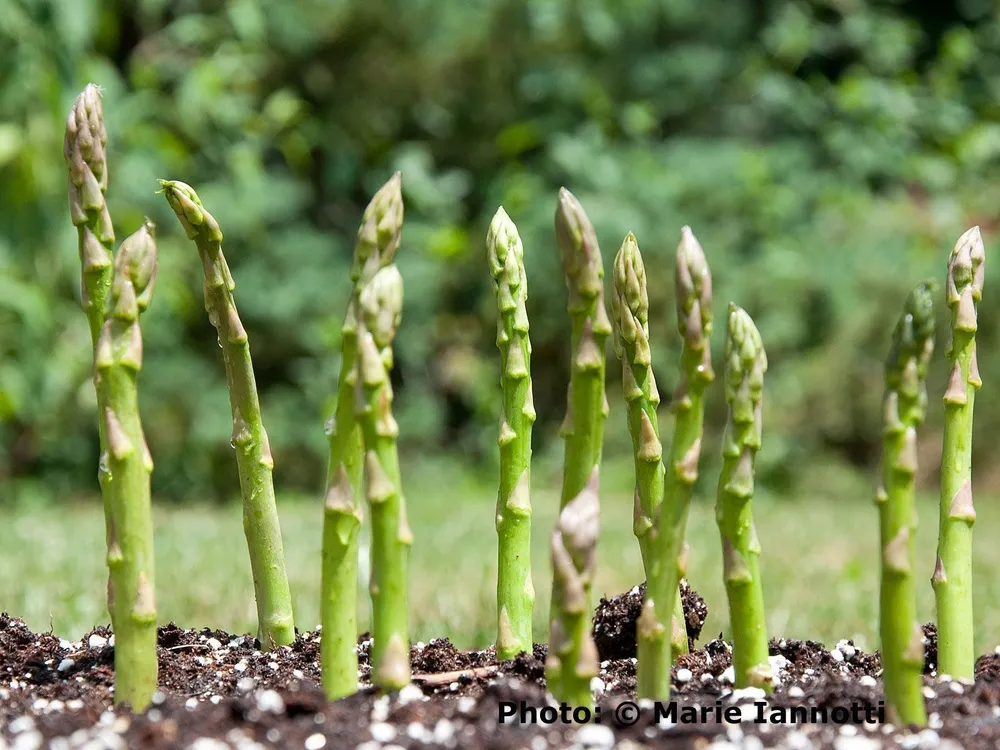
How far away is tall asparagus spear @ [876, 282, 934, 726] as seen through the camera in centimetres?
149

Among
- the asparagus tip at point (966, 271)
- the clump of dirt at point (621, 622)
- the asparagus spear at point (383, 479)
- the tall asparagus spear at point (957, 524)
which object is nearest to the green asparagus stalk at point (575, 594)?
the asparagus spear at point (383, 479)

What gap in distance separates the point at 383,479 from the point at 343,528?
16 cm

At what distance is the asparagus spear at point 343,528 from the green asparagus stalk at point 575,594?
317 millimetres

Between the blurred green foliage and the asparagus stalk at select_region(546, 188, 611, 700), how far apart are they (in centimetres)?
557

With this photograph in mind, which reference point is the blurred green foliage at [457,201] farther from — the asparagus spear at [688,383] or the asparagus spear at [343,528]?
the asparagus spear at [688,383]

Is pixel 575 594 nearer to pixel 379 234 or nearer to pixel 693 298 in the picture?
pixel 693 298

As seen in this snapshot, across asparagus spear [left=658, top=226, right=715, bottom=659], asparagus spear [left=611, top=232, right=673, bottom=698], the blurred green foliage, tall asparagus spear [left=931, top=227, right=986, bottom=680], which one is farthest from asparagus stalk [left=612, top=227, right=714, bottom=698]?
the blurred green foliage

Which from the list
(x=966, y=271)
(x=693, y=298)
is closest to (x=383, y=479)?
(x=693, y=298)

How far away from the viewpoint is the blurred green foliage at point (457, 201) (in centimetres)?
748

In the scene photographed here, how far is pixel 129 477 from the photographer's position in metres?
1.61

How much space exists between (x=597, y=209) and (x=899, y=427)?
6.57m

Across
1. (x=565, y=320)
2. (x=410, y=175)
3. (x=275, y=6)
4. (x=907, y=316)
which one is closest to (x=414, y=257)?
(x=410, y=175)

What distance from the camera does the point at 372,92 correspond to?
8.81 metres

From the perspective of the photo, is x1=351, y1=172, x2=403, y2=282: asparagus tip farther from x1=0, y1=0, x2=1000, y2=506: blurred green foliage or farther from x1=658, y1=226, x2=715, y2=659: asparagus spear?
x1=0, y1=0, x2=1000, y2=506: blurred green foliage
